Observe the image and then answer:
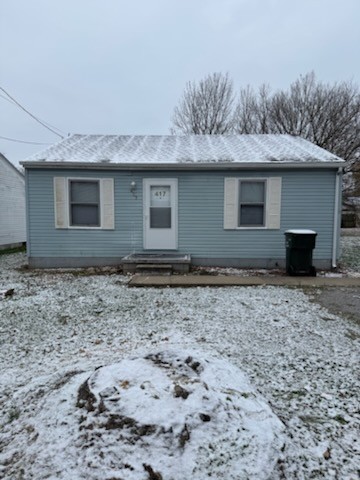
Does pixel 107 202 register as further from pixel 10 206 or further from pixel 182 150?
pixel 10 206

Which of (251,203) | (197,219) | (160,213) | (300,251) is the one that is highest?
(251,203)

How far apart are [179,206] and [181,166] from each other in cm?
101

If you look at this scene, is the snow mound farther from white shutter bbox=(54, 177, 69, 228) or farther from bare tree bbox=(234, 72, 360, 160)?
bare tree bbox=(234, 72, 360, 160)

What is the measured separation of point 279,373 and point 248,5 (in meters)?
13.9

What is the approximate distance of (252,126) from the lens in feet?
72.1

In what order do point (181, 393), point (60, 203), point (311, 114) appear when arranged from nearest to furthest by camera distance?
point (181, 393)
point (60, 203)
point (311, 114)

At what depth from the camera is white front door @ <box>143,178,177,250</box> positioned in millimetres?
7617

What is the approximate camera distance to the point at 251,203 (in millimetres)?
7613

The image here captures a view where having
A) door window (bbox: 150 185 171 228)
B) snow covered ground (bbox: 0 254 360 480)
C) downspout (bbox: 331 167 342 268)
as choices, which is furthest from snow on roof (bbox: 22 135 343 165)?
snow covered ground (bbox: 0 254 360 480)

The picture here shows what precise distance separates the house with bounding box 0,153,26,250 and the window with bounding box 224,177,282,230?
9.84 m

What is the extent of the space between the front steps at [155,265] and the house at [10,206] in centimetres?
796

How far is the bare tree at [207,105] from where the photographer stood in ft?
67.5

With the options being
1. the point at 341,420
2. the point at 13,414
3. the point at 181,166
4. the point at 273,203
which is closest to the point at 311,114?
the point at 273,203

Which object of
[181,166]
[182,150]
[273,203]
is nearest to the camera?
[181,166]
